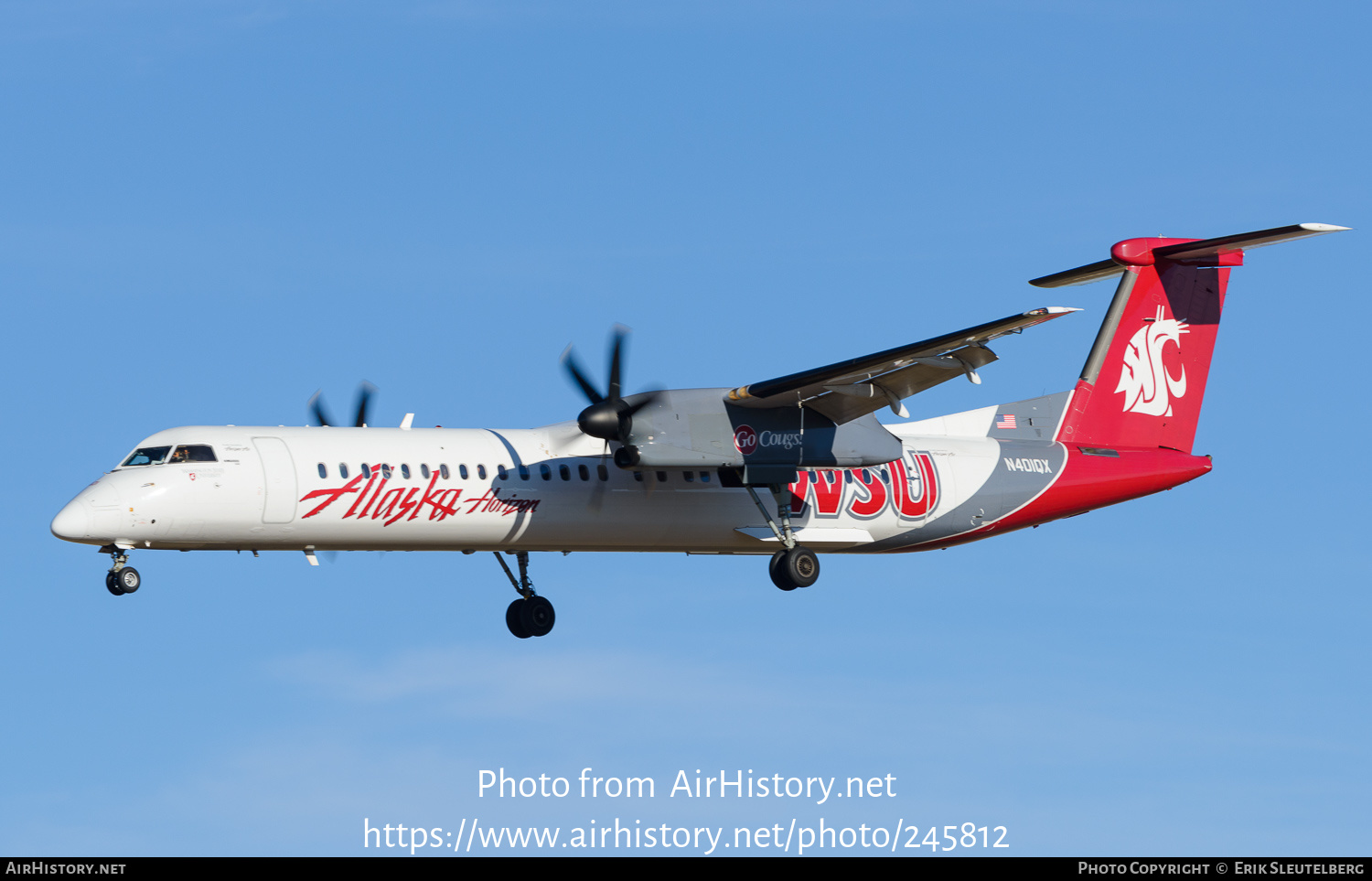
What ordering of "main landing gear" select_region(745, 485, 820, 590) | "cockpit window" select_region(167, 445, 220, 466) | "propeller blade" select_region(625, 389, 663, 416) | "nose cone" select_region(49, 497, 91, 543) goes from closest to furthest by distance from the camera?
"nose cone" select_region(49, 497, 91, 543) < "cockpit window" select_region(167, 445, 220, 466) < "propeller blade" select_region(625, 389, 663, 416) < "main landing gear" select_region(745, 485, 820, 590)

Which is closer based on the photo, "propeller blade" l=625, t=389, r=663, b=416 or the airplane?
the airplane

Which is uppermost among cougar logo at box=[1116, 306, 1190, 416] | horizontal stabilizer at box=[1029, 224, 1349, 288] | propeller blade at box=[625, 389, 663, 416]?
horizontal stabilizer at box=[1029, 224, 1349, 288]

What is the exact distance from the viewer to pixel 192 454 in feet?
67.3

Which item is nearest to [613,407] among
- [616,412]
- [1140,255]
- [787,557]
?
[616,412]

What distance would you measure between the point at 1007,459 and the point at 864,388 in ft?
13.8

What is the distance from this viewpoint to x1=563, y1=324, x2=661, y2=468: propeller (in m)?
21.8

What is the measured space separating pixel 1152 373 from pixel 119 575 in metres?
15.7

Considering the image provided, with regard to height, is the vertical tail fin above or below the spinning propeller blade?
above

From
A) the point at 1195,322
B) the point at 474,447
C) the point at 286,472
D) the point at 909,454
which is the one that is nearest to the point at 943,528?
the point at 909,454

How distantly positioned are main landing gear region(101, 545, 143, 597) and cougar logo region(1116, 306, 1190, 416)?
49.3 feet

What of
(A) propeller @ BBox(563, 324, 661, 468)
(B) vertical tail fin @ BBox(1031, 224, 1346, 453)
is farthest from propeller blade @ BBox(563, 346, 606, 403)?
(B) vertical tail fin @ BBox(1031, 224, 1346, 453)

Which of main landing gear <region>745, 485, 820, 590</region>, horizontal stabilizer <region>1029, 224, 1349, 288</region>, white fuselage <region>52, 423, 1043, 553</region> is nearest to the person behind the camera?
white fuselage <region>52, 423, 1043, 553</region>

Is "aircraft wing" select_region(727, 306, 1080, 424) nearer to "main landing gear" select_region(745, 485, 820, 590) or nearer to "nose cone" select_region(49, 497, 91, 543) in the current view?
"main landing gear" select_region(745, 485, 820, 590)

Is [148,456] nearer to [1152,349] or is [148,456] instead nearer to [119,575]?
[119,575]
